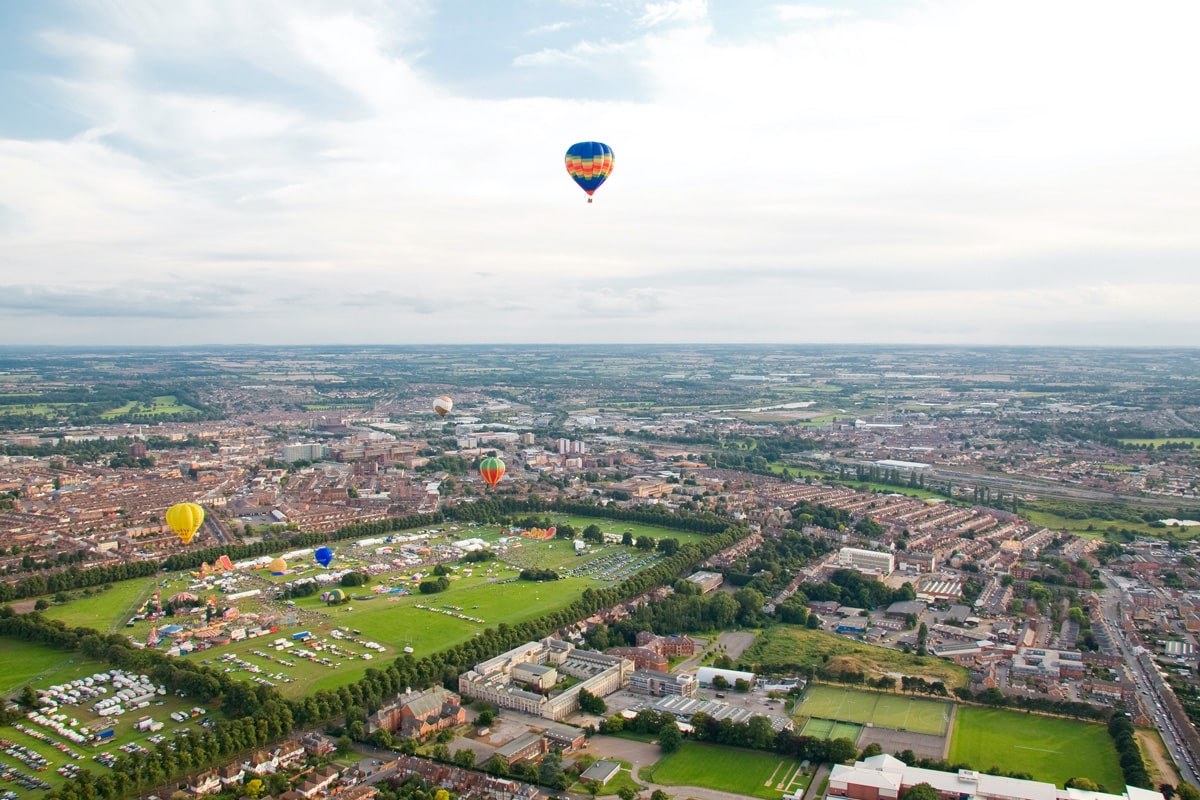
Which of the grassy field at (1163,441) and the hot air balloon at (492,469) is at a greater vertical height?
the hot air balloon at (492,469)

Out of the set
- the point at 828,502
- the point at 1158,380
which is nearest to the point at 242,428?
the point at 828,502

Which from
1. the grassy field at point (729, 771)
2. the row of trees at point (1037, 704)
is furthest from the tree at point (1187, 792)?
the grassy field at point (729, 771)

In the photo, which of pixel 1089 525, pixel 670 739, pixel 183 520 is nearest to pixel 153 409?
pixel 183 520

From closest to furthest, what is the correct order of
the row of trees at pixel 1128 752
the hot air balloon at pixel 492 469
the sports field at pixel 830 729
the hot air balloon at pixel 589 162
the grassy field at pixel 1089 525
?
the row of trees at pixel 1128 752, the sports field at pixel 830 729, the hot air balloon at pixel 589 162, the grassy field at pixel 1089 525, the hot air balloon at pixel 492 469

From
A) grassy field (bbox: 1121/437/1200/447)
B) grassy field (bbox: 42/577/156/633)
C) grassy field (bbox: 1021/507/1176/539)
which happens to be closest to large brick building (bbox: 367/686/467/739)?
grassy field (bbox: 42/577/156/633)

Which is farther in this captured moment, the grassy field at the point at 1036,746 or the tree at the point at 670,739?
the tree at the point at 670,739

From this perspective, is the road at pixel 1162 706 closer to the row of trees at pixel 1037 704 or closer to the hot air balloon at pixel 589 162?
the row of trees at pixel 1037 704
